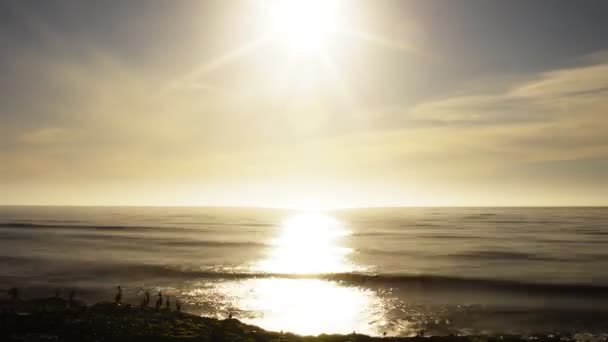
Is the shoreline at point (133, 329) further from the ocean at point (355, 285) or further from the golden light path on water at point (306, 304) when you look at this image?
the golden light path on water at point (306, 304)

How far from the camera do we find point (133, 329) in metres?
18.7

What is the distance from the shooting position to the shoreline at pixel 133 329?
17.4 meters

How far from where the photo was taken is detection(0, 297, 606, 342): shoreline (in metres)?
17.4

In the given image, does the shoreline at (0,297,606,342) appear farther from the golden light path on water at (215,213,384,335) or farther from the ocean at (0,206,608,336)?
the golden light path on water at (215,213,384,335)

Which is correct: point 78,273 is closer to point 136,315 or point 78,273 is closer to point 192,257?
point 192,257

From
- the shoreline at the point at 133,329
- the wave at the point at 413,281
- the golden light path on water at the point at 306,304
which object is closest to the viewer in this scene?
the shoreline at the point at 133,329

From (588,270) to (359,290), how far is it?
32.1 meters

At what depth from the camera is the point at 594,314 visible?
3114 cm

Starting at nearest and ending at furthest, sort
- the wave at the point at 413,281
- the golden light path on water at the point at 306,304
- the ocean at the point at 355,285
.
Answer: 1. the golden light path on water at the point at 306,304
2. the ocean at the point at 355,285
3. the wave at the point at 413,281

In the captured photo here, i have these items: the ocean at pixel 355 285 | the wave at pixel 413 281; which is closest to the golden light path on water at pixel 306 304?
the ocean at pixel 355 285

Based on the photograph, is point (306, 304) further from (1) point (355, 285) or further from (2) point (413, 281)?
(2) point (413, 281)

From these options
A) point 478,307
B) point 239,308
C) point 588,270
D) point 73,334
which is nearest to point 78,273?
point 239,308

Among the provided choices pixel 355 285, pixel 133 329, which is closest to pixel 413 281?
pixel 355 285

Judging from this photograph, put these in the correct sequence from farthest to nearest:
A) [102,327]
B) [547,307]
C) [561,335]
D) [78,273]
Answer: [78,273] → [547,307] → [561,335] → [102,327]
